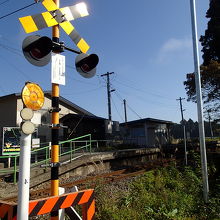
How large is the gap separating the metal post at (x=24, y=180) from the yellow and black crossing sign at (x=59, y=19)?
5.13ft

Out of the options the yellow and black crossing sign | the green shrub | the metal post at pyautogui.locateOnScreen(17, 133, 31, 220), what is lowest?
the green shrub

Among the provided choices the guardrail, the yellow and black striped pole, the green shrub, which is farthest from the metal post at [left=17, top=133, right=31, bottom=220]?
the guardrail

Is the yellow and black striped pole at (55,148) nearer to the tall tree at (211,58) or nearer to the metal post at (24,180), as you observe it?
the metal post at (24,180)

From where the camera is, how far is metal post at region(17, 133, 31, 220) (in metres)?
2.52

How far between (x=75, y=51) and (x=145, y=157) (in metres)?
15.2

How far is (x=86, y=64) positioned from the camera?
4227 millimetres

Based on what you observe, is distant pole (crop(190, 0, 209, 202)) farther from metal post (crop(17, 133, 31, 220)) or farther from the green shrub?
metal post (crop(17, 133, 31, 220))

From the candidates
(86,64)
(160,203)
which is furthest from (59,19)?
(160,203)

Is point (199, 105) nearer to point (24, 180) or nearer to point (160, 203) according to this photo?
point (160, 203)

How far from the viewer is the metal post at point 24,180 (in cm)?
252

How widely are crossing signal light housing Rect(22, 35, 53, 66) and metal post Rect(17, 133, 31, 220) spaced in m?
1.20

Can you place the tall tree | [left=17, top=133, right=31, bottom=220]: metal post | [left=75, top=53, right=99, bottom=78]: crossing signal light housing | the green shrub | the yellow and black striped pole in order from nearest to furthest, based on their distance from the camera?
[left=17, top=133, right=31, bottom=220]: metal post
the yellow and black striped pole
[left=75, top=53, right=99, bottom=78]: crossing signal light housing
the green shrub
the tall tree

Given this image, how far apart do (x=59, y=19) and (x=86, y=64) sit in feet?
2.69

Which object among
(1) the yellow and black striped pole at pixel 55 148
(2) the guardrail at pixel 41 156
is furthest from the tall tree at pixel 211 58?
(1) the yellow and black striped pole at pixel 55 148
